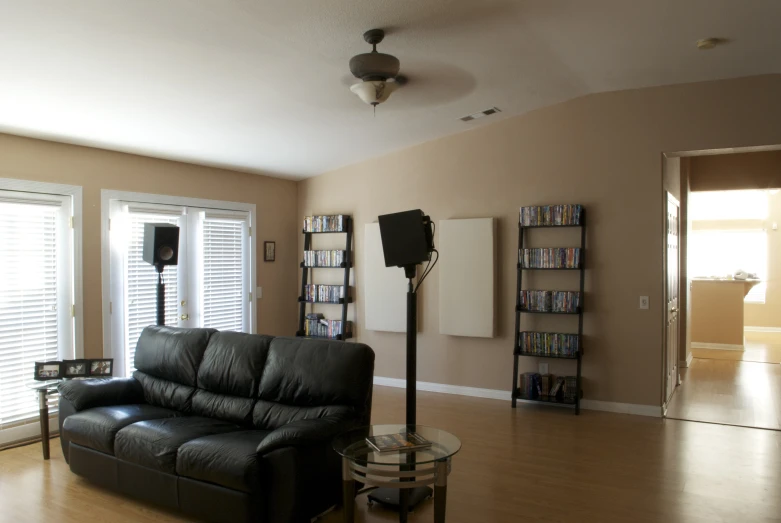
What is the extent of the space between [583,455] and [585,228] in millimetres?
2281

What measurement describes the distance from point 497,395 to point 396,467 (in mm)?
3644

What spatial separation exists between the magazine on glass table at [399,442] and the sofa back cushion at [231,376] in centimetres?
117

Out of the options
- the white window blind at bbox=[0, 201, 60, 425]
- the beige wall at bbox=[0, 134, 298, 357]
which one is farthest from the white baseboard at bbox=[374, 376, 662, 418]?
the white window blind at bbox=[0, 201, 60, 425]

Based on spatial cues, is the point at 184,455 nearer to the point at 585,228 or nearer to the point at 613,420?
the point at 613,420

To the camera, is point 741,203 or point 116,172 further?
point 741,203

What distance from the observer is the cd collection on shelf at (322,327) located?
22.5 feet

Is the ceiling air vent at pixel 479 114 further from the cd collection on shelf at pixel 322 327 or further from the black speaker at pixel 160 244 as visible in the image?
the black speaker at pixel 160 244

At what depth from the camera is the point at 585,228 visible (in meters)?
5.61

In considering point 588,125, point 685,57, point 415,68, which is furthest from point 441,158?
point 685,57

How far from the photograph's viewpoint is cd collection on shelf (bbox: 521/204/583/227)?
5.53 metres

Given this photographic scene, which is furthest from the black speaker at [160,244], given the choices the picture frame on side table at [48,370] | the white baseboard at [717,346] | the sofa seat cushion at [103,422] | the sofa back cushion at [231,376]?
the white baseboard at [717,346]

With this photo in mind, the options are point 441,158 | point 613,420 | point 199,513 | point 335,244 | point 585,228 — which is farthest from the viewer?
point 335,244

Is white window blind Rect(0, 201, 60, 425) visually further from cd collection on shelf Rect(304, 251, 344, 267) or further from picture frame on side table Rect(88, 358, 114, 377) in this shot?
cd collection on shelf Rect(304, 251, 344, 267)

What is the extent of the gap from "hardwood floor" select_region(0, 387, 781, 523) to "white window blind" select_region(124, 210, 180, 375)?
1219mm
